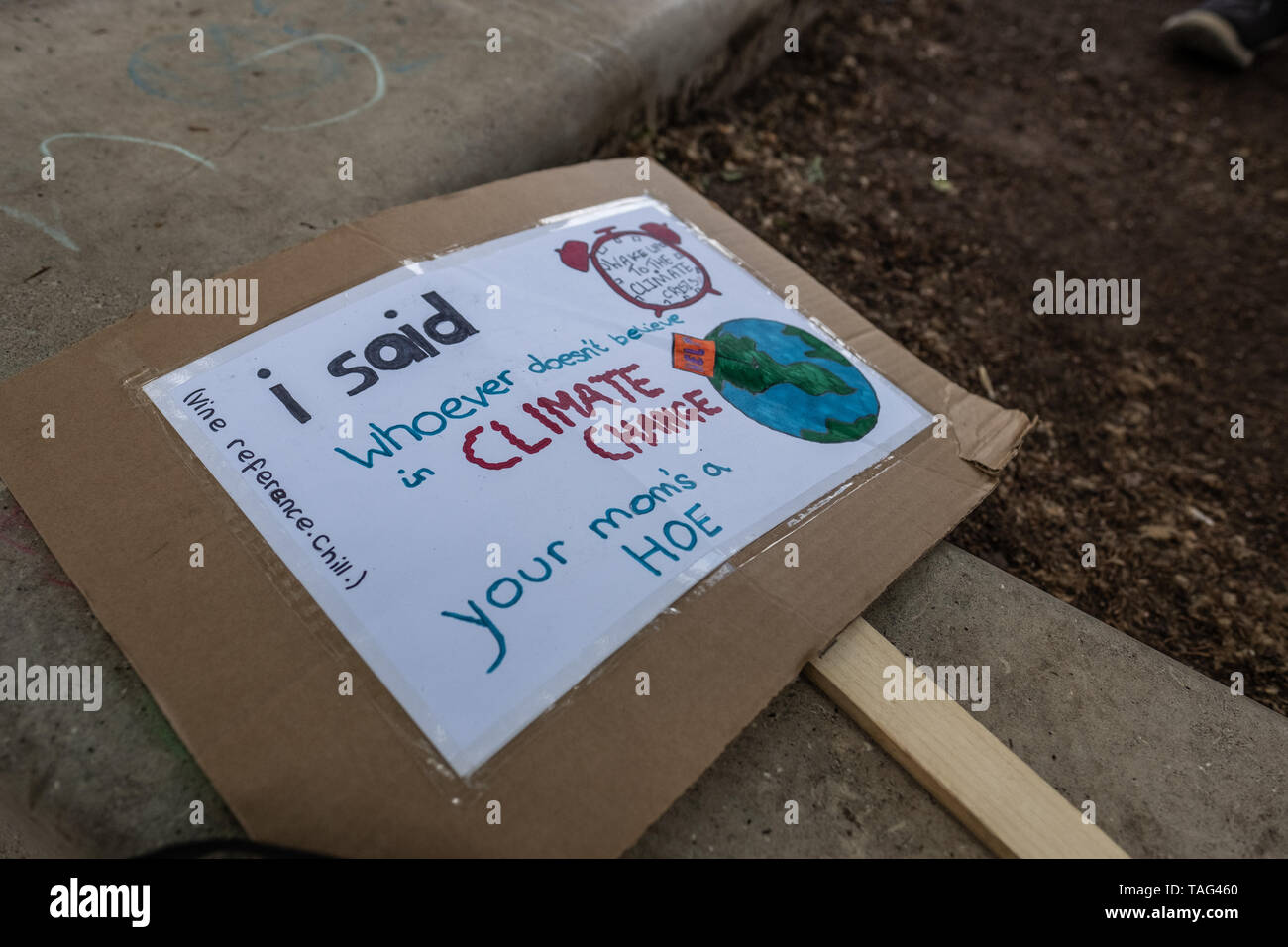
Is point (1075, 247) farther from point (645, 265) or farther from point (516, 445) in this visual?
point (516, 445)

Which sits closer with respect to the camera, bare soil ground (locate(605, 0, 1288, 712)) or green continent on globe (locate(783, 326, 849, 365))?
green continent on globe (locate(783, 326, 849, 365))

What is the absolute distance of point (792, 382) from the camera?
1201 millimetres

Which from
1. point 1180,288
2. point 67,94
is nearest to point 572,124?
point 67,94

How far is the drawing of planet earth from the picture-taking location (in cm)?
116

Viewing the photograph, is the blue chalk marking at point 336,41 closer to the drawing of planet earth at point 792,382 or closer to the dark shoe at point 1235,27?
the drawing of planet earth at point 792,382

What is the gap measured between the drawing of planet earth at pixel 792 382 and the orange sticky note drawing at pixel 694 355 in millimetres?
10

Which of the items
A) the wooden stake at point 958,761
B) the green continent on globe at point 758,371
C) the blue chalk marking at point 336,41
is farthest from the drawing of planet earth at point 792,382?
the blue chalk marking at point 336,41

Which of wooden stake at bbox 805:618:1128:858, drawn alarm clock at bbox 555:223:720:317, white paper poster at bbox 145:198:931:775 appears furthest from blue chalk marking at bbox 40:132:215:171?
wooden stake at bbox 805:618:1128:858

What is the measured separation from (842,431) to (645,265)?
42 centimetres

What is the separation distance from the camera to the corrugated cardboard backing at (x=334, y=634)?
0.80m

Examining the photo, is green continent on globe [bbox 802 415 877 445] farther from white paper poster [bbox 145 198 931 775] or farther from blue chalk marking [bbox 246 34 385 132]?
blue chalk marking [bbox 246 34 385 132]

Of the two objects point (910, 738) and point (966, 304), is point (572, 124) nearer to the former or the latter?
point (966, 304)

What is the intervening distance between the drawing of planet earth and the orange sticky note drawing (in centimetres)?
1
